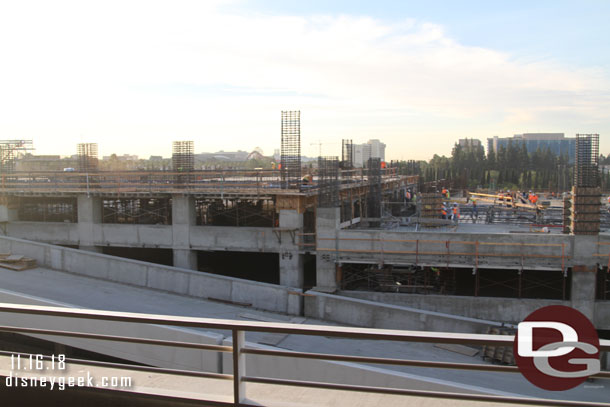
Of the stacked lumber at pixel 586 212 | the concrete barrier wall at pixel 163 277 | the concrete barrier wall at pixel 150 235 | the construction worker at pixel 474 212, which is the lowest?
the concrete barrier wall at pixel 163 277

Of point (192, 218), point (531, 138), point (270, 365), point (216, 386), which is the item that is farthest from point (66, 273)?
point (531, 138)

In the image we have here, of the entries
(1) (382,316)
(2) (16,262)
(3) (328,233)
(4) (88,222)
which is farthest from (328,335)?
(4) (88,222)

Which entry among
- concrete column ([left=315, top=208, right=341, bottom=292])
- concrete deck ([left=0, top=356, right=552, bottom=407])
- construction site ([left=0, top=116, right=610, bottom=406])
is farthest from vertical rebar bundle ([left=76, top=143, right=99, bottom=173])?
concrete deck ([left=0, top=356, right=552, bottom=407])

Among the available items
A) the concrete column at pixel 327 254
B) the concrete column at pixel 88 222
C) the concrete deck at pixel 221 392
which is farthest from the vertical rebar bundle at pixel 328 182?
the concrete deck at pixel 221 392

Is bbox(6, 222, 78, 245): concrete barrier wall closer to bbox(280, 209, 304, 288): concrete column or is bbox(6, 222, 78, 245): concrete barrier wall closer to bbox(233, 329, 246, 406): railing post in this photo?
bbox(280, 209, 304, 288): concrete column

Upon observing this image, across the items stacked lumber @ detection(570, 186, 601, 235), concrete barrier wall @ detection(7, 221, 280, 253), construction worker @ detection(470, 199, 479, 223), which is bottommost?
concrete barrier wall @ detection(7, 221, 280, 253)

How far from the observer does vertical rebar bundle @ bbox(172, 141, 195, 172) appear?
29453mm

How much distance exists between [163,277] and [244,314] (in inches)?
209

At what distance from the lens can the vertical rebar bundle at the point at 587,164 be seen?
2052cm

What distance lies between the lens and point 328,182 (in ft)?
81.7

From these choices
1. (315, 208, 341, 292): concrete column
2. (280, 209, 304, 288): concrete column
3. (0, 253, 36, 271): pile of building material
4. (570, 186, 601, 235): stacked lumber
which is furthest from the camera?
(0, 253, 36, 271): pile of building material

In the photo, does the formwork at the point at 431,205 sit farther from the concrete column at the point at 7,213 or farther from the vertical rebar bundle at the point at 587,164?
the concrete column at the point at 7,213

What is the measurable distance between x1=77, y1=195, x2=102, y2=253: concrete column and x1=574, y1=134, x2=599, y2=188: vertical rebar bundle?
22.5 meters

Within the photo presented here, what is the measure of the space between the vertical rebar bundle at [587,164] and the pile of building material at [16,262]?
24.1m
